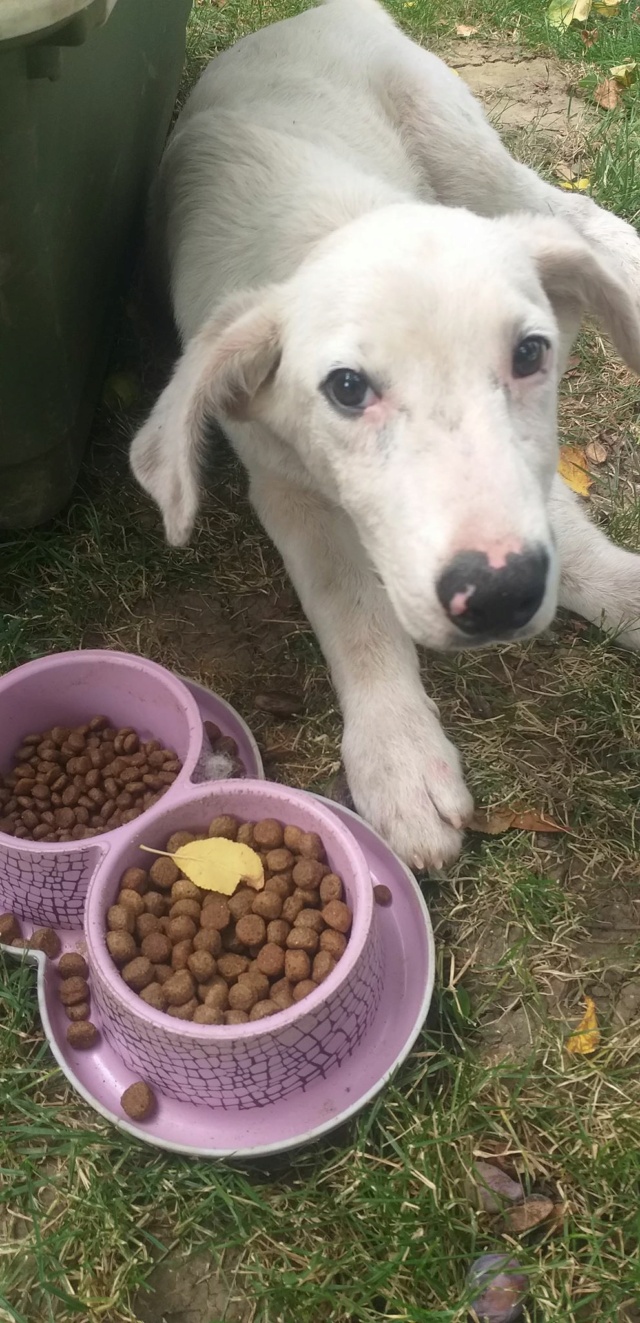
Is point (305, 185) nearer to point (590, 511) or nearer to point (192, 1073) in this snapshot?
point (590, 511)

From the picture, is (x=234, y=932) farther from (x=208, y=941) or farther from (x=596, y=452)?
(x=596, y=452)

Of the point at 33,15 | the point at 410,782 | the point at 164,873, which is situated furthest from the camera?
the point at 410,782

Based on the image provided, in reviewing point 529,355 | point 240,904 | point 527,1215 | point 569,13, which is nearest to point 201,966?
point 240,904

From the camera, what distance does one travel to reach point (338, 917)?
1.98 metres

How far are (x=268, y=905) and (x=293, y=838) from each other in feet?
0.49

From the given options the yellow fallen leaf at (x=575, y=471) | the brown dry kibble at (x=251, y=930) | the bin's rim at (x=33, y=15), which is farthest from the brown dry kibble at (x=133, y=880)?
the yellow fallen leaf at (x=575, y=471)

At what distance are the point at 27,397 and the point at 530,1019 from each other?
1.89 metres

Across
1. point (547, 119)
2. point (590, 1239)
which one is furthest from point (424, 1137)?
point (547, 119)

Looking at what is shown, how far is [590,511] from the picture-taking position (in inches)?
122

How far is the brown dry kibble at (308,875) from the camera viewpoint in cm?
205

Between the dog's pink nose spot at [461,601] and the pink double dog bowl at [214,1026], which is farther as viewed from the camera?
the pink double dog bowl at [214,1026]

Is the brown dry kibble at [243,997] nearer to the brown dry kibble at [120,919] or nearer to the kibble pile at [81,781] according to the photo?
the brown dry kibble at [120,919]

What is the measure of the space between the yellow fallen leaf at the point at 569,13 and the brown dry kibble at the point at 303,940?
4727 millimetres

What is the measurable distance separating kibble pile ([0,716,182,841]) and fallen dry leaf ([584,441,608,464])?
173 centimetres
